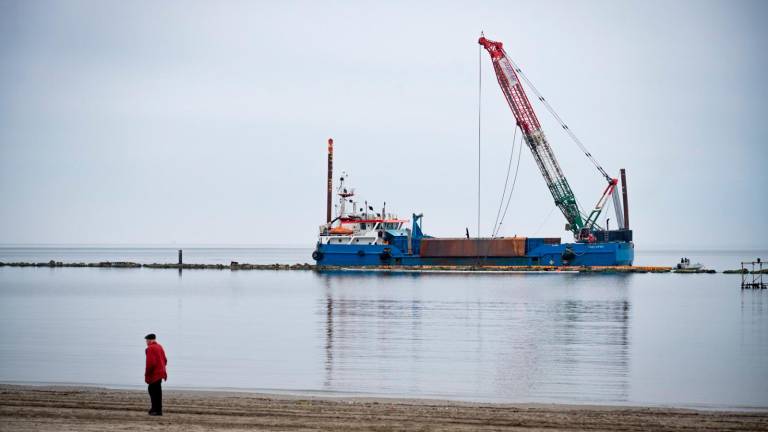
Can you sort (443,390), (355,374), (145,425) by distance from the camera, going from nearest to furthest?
(145,425) < (443,390) < (355,374)

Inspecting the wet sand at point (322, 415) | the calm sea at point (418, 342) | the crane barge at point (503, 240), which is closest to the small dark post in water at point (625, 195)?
the crane barge at point (503, 240)

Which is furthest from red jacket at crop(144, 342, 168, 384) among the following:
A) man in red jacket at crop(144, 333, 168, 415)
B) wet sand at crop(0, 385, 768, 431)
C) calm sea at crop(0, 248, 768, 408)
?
calm sea at crop(0, 248, 768, 408)

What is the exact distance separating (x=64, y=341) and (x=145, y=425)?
1628 centimetres

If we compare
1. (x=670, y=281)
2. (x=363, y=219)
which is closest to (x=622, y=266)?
(x=670, y=281)

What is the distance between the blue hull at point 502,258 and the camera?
69125mm

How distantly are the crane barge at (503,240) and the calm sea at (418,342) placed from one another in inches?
657

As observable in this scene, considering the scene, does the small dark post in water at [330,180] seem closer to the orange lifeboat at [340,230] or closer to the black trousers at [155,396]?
the orange lifeboat at [340,230]

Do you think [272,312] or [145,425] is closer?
[145,425]

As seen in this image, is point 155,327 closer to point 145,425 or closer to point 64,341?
point 64,341

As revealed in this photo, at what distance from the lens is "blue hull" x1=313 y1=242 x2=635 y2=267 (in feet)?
227

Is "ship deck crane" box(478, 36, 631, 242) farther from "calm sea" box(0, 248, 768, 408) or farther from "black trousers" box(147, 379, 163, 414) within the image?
"black trousers" box(147, 379, 163, 414)

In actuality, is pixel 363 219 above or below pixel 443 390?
→ above

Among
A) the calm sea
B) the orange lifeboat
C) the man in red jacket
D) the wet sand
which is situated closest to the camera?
the wet sand

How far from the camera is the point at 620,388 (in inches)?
695
